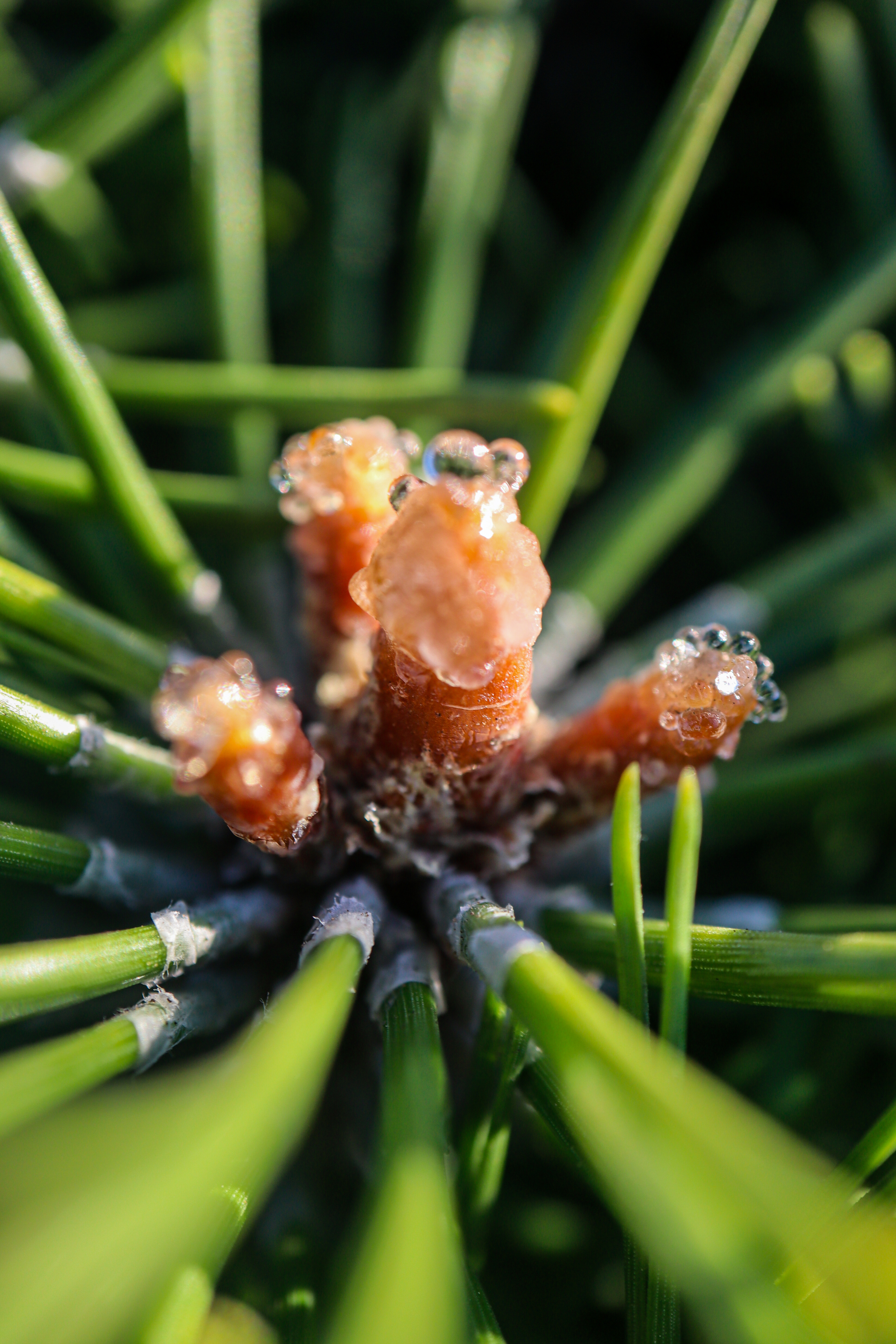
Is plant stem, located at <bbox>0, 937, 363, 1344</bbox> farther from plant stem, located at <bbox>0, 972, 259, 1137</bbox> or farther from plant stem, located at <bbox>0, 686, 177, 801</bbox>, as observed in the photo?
plant stem, located at <bbox>0, 686, 177, 801</bbox>

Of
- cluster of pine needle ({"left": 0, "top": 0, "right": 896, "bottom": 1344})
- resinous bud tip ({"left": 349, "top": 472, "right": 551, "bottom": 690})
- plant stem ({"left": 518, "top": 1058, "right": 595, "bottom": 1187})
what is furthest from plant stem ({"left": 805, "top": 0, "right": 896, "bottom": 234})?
plant stem ({"left": 518, "top": 1058, "right": 595, "bottom": 1187})

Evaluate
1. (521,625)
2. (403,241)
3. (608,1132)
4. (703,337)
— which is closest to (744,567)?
(703,337)

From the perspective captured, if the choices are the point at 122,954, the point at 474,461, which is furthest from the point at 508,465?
the point at 122,954

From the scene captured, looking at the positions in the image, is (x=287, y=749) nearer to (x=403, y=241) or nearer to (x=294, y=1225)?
(x=294, y=1225)

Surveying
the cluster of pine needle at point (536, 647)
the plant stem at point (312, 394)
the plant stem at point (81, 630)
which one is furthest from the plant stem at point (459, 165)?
the plant stem at point (81, 630)

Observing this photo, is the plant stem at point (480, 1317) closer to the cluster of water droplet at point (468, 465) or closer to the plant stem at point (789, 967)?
the plant stem at point (789, 967)

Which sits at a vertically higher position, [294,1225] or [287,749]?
[287,749]
